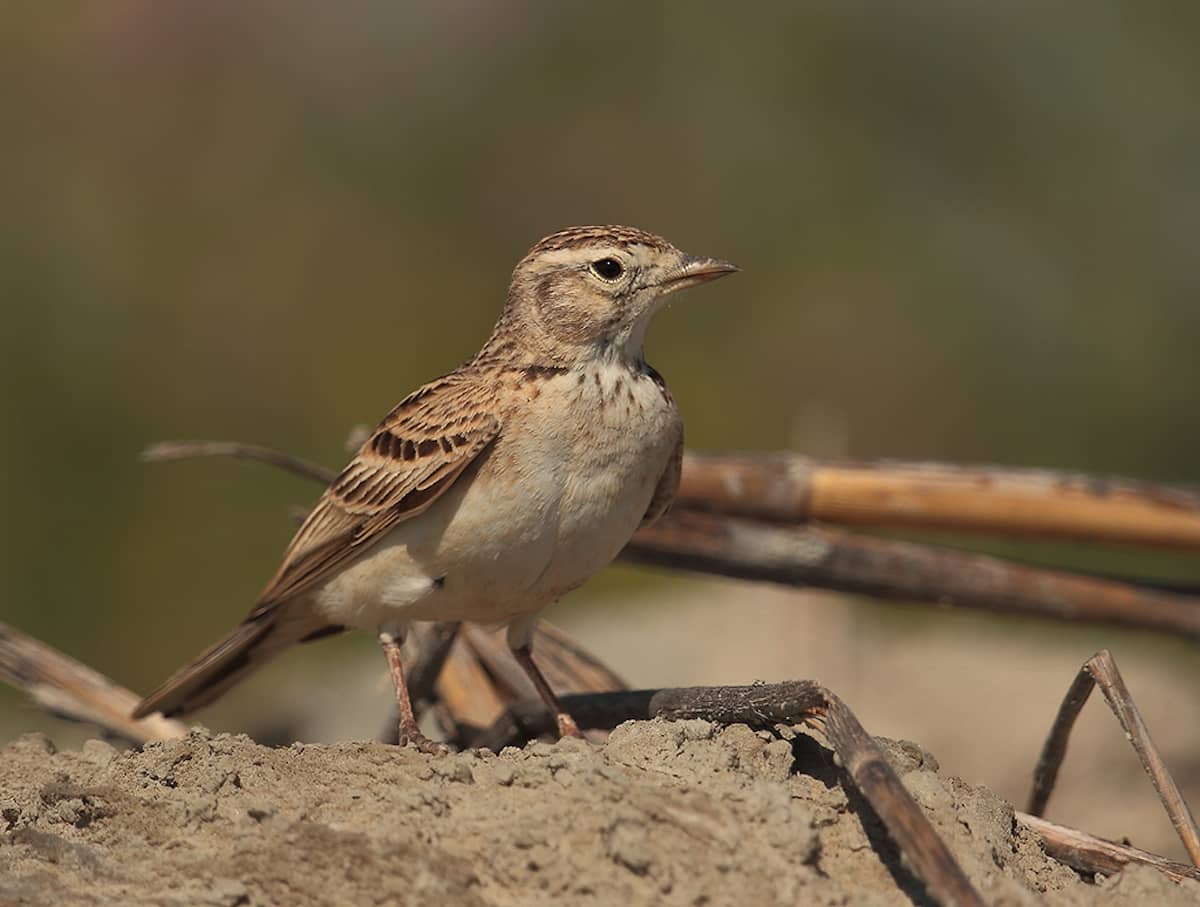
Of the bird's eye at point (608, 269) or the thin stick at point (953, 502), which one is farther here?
the thin stick at point (953, 502)

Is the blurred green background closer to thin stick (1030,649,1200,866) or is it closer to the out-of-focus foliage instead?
the out-of-focus foliage

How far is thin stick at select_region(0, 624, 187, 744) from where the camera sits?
5539mm

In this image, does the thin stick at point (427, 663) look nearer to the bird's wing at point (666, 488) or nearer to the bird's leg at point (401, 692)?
the bird's leg at point (401, 692)

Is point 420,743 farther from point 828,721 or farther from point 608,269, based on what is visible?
point 608,269

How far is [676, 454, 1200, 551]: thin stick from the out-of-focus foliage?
8.94 ft

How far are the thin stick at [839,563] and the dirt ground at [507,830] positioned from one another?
2040mm

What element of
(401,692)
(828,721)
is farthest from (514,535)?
(828,721)

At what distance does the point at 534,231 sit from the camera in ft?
44.1

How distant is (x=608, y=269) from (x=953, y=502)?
5.68ft

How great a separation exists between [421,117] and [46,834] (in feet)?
41.2

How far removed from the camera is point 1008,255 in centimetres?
1269

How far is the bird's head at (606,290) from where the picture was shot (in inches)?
197

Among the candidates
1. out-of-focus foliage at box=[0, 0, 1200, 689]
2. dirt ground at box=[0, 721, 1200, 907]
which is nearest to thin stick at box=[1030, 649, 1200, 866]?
dirt ground at box=[0, 721, 1200, 907]

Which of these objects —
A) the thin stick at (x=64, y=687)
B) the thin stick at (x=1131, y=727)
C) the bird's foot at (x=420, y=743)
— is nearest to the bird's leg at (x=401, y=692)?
the bird's foot at (x=420, y=743)
